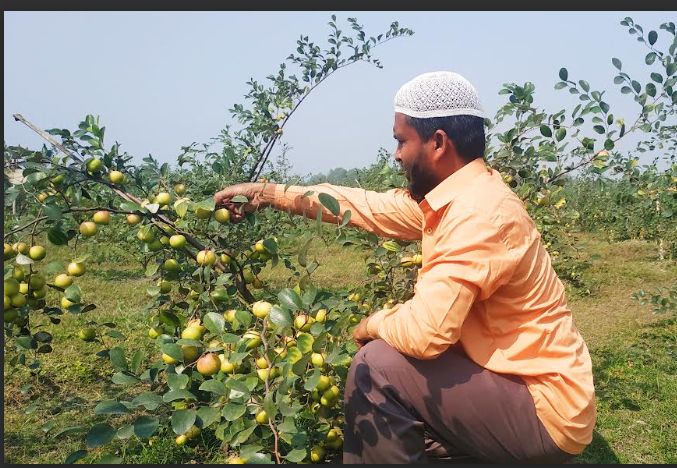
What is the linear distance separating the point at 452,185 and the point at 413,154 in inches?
5.7

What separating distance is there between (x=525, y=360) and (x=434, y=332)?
0.30 meters

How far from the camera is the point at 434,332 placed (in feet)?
4.71

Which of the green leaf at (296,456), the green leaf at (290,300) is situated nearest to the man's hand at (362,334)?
the green leaf at (290,300)

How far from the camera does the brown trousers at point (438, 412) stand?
1513mm

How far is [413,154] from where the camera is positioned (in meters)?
1.61

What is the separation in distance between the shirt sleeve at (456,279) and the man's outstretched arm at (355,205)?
53 centimetres

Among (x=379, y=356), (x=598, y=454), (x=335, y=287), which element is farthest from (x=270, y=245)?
(x=335, y=287)

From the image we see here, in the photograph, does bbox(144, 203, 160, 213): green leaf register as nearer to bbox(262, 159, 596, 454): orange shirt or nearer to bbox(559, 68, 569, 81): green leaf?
bbox(262, 159, 596, 454): orange shirt

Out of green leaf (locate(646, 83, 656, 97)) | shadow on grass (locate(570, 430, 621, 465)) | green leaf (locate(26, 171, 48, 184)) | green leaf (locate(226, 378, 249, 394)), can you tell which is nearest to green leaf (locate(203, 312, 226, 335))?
green leaf (locate(226, 378, 249, 394))

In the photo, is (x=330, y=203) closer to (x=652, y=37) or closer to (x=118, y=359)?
(x=118, y=359)

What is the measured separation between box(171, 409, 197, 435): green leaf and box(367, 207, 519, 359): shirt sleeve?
576 mm

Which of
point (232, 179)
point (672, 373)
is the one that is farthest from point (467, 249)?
point (672, 373)

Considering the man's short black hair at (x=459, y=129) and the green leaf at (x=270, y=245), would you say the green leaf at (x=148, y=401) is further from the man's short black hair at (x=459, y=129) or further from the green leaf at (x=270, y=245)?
the man's short black hair at (x=459, y=129)

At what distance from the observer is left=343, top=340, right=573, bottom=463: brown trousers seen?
1.51 meters
